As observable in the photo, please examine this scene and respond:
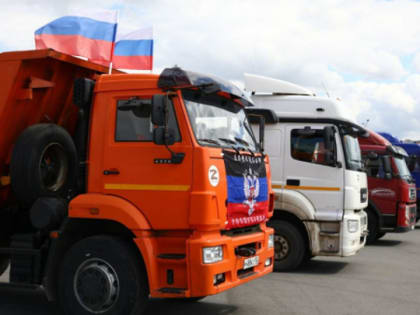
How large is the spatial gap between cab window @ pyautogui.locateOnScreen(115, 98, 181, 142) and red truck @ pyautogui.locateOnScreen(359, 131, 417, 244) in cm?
832

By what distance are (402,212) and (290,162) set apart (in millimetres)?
4627

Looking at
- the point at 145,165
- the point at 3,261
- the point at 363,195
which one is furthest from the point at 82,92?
the point at 363,195

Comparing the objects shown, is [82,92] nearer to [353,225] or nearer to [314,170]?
[314,170]

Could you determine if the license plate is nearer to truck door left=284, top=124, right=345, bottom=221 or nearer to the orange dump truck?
the orange dump truck

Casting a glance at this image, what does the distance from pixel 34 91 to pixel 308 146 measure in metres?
4.88

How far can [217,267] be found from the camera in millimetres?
6332

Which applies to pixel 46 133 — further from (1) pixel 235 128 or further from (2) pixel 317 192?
(2) pixel 317 192

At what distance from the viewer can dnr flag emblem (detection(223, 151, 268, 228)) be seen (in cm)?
677

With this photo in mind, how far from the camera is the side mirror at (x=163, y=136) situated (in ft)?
21.0

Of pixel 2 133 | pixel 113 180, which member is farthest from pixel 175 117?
pixel 2 133

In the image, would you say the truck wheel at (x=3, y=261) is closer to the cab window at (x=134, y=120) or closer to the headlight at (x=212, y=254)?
the cab window at (x=134, y=120)

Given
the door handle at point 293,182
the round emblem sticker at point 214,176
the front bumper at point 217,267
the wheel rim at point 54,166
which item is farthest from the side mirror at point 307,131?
the wheel rim at point 54,166

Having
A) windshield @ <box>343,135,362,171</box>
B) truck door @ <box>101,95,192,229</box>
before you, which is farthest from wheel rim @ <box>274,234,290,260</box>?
truck door @ <box>101,95,192,229</box>

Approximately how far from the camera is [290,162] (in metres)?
10.7
